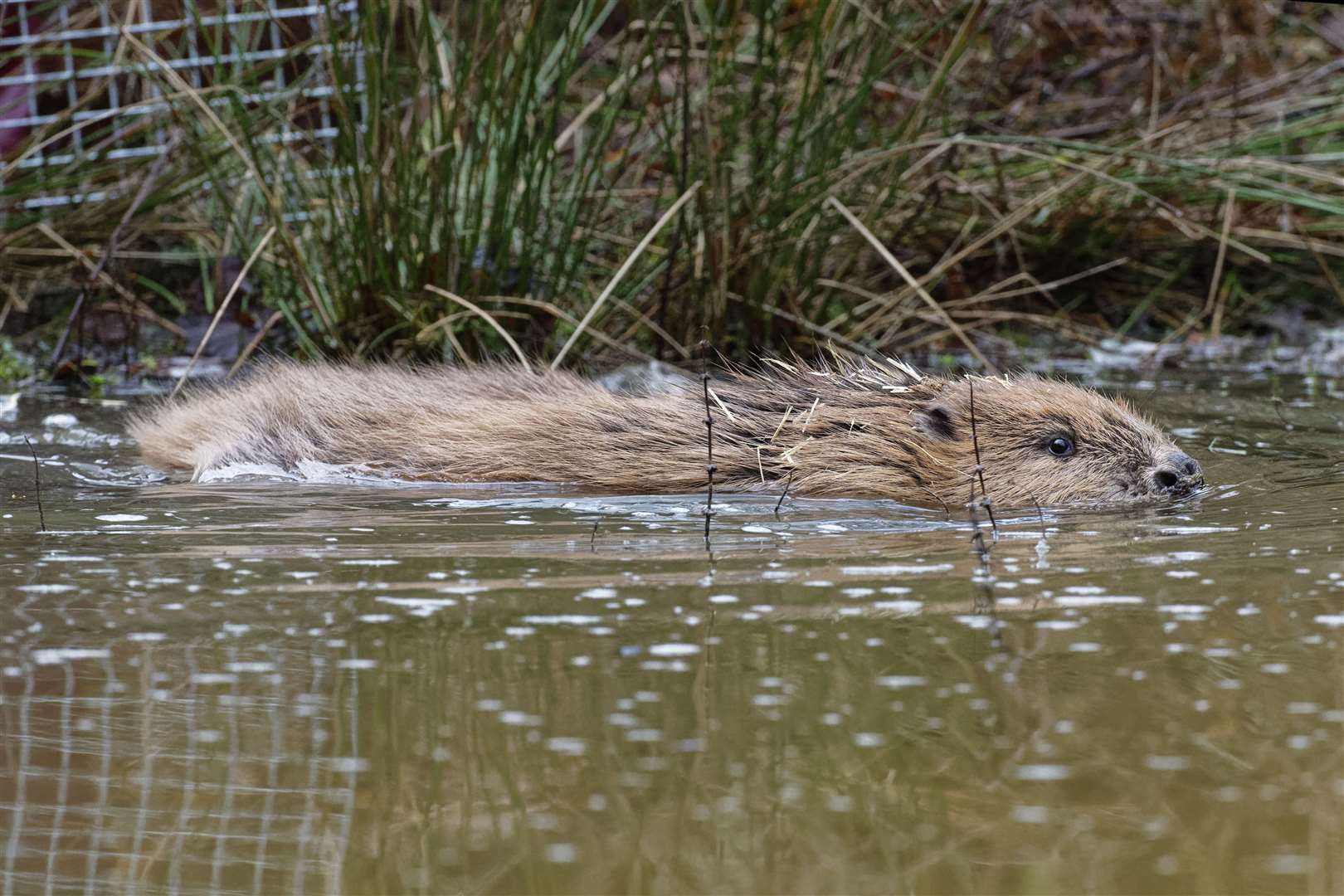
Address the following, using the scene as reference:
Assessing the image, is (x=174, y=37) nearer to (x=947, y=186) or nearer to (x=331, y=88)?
(x=331, y=88)

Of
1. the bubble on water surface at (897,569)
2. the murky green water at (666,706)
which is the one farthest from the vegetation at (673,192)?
the bubble on water surface at (897,569)

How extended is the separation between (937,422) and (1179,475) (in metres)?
0.64

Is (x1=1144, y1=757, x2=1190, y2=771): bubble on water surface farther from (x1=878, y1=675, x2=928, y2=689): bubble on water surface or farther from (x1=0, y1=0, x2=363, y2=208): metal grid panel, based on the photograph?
(x1=0, y1=0, x2=363, y2=208): metal grid panel

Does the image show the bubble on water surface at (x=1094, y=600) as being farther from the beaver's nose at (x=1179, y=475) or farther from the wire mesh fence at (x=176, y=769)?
the beaver's nose at (x=1179, y=475)

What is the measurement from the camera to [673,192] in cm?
640

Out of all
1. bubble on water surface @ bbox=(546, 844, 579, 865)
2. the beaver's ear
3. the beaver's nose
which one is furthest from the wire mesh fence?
the beaver's nose

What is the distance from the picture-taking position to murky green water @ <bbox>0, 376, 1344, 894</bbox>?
179cm

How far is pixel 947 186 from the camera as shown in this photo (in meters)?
A: 6.69

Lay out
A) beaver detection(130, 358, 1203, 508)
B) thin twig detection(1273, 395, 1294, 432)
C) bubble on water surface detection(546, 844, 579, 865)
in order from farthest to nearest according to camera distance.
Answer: thin twig detection(1273, 395, 1294, 432)
beaver detection(130, 358, 1203, 508)
bubble on water surface detection(546, 844, 579, 865)

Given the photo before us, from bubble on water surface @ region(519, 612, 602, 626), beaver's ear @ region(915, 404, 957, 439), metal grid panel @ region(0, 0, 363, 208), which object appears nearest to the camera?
bubble on water surface @ region(519, 612, 602, 626)

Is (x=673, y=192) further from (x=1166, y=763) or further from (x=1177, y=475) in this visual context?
(x=1166, y=763)

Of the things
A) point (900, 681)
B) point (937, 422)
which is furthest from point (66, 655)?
point (937, 422)

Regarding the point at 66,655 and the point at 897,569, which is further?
the point at 897,569

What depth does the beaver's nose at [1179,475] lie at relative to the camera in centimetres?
409
